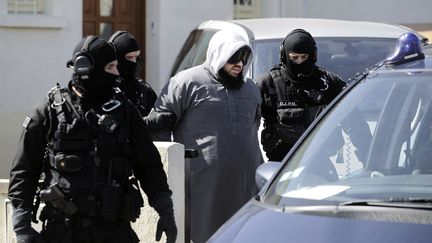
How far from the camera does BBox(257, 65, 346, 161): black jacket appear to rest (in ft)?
21.2

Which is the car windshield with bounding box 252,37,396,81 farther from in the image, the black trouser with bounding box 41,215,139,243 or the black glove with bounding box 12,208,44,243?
the black glove with bounding box 12,208,44,243

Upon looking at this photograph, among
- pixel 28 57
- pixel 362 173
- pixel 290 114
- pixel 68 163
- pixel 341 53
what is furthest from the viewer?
pixel 28 57

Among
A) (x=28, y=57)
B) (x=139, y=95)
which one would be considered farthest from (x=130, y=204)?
Result: (x=28, y=57)

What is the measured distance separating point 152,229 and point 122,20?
259 inches

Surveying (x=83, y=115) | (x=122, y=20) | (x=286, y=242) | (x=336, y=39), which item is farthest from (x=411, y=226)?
(x=122, y=20)

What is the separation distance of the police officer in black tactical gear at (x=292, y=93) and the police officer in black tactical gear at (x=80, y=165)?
182 cm

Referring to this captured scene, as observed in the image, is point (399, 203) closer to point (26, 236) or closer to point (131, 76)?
point (26, 236)

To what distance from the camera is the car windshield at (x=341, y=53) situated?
760 cm

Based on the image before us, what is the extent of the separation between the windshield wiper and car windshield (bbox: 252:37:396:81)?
3.48m

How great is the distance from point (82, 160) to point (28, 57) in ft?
22.0

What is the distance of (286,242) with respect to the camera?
3709 millimetres

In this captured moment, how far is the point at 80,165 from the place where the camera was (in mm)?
4672

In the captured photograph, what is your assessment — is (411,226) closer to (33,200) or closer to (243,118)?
(33,200)

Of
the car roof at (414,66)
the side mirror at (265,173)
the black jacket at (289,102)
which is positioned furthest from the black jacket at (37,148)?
the black jacket at (289,102)
